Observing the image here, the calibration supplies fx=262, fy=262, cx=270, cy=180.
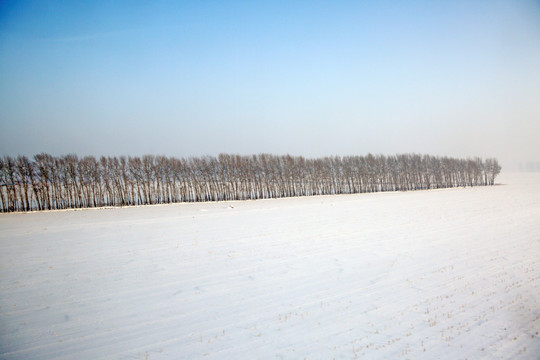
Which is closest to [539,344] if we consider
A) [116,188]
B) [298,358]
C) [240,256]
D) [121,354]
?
[298,358]

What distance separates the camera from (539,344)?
7945 mm

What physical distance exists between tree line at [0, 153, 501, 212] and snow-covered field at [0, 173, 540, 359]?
45.7m

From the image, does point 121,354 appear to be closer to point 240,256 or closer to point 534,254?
point 240,256

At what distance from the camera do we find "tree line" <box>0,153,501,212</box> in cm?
5922

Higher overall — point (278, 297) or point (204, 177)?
point (204, 177)

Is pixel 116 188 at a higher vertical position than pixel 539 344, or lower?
higher

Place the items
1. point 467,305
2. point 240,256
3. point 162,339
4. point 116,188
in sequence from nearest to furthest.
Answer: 1. point 162,339
2. point 467,305
3. point 240,256
4. point 116,188

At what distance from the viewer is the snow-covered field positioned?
825 cm

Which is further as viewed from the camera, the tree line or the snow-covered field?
the tree line

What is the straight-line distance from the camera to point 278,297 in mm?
11789

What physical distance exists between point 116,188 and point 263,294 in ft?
221

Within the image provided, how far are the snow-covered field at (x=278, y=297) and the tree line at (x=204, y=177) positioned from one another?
150 ft

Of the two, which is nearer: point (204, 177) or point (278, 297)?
point (278, 297)

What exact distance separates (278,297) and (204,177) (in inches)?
2659
